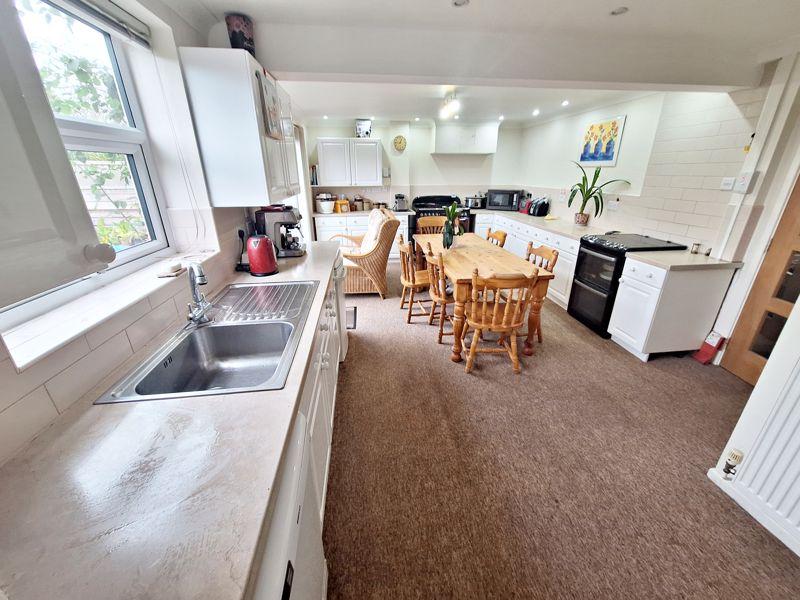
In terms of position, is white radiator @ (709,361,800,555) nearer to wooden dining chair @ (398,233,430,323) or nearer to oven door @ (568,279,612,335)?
oven door @ (568,279,612,335)

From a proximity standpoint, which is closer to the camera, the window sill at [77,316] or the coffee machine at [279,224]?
the window sill at [77,316]

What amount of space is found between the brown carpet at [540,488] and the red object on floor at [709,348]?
11cm

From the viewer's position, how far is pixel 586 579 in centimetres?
121

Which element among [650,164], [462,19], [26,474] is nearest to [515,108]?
[650,164]

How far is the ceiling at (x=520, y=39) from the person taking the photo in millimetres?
1715

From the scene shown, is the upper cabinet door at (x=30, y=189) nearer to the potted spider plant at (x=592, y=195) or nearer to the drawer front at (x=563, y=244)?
the drawer front at (x=563, y=244)

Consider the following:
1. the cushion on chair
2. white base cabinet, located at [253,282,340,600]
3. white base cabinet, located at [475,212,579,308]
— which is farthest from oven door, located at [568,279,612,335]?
white base cabinet, located at [253,282,340,600]

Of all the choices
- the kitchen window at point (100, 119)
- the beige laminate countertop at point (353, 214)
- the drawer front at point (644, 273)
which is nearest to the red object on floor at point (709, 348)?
the drawer front at point (644, 273)

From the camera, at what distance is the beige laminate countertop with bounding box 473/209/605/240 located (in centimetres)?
343

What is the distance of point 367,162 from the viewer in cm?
509

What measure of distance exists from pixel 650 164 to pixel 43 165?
4.12m

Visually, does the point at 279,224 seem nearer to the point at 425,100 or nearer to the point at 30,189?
the point at 30,189

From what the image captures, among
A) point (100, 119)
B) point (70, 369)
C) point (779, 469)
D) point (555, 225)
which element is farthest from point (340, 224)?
point (779, 469)

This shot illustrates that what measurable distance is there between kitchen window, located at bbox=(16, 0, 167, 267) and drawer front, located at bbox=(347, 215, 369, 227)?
3.71m
